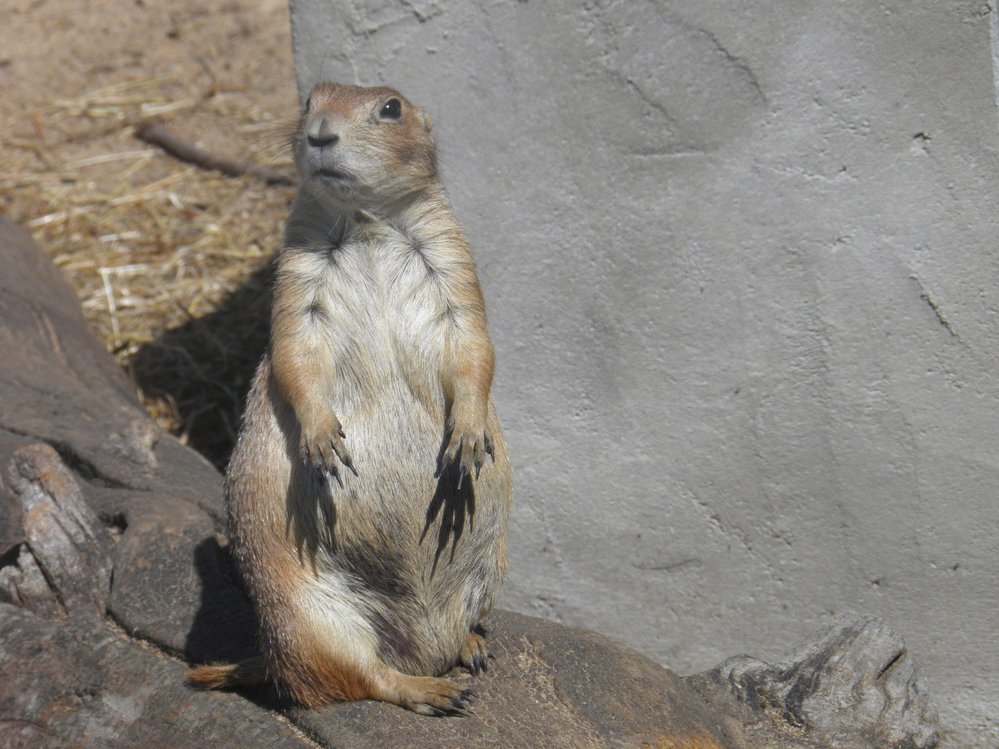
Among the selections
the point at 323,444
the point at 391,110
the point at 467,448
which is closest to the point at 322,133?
the point at 391,110

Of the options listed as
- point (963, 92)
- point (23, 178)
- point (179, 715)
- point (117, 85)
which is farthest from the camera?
point (117, 85)

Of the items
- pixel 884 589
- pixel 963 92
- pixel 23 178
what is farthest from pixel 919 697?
pixel 23 178

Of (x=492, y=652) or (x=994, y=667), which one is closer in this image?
(x=492, y=652)

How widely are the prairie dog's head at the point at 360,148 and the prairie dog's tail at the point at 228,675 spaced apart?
5.31ft

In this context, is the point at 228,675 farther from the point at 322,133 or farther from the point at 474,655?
the point at 322,133

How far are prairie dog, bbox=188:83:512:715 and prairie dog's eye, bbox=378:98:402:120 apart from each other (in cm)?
1

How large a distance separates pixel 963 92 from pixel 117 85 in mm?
7406

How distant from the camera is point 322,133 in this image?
3.65 metres

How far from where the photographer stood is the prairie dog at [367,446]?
143 inches

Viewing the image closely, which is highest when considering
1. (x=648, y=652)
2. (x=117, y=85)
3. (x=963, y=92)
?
(x=963, y=92)

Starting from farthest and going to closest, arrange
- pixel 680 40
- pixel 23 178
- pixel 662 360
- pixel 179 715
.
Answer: pixel 23 178
pixel 662 360
pixel 680 40
pixel 179 715

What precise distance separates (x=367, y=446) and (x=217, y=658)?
40.1 inches

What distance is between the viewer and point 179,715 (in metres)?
3.64

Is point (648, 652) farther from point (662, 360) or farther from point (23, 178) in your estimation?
point (23, 178)
